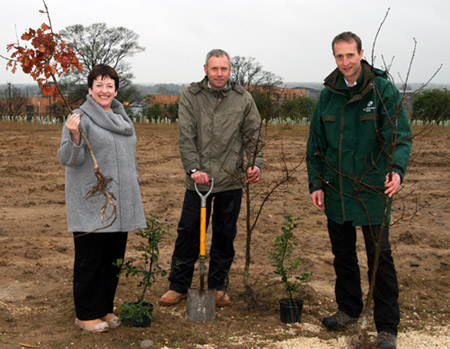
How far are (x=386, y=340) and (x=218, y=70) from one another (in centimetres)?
241

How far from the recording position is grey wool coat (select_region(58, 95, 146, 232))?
373 cm

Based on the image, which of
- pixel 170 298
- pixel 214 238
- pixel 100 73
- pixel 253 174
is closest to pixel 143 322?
pixel 170 298

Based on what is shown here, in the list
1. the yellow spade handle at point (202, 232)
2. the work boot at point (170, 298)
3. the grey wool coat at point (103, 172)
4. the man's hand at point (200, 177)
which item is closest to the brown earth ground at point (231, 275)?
the work boot at point (170, 298)

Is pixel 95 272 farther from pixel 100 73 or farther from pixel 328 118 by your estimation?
pixel 328 118

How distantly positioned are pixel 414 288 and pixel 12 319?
3767 mm

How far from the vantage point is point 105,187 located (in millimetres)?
3705

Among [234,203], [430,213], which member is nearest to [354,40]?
[234,203]

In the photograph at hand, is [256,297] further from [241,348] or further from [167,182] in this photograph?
[167,182]

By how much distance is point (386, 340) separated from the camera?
3.72 m

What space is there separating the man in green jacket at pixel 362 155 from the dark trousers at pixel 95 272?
1657mm

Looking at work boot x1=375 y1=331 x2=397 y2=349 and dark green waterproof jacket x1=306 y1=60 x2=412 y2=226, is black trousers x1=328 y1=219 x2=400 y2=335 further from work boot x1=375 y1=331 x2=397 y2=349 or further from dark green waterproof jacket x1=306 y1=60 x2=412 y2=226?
dark green waterproof jacket x1=306 y1=60 x2=412 y2=226

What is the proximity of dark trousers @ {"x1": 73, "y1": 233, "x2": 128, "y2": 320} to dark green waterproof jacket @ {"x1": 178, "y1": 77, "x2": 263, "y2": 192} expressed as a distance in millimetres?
899

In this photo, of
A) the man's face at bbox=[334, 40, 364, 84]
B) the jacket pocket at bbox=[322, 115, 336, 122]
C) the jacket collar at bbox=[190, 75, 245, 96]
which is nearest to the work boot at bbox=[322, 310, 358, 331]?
the jacket pocket at bbox=[322, 115, 336, 122]

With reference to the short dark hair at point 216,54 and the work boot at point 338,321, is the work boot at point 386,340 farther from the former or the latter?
the short dark hair at point 216,54
